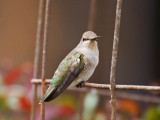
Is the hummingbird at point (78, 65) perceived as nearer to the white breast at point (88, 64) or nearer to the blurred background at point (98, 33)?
the white breast at point (88, 64)

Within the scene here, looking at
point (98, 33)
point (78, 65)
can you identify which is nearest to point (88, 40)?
point (78, 65)

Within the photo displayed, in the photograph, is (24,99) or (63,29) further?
(63,29)

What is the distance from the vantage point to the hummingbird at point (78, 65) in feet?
7.60

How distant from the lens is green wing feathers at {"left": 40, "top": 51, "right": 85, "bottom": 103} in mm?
2203

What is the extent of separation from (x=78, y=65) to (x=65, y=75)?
124 mm

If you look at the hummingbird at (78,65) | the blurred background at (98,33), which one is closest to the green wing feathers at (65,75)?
the hummingbird at (78,65)

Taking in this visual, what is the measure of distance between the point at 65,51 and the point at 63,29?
24 centimetres

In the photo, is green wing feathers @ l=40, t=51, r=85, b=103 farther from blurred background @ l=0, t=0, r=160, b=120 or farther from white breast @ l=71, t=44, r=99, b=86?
blurred background @ l=0, t=0, r=160, b=120

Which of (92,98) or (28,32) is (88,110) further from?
(28,32)

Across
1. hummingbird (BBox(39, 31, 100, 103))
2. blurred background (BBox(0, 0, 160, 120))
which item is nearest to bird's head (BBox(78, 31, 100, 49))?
hummingbird (BBox(39, 31, 100, 103))

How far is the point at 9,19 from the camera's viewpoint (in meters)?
5.19

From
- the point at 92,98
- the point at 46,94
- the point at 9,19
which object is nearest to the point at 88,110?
the point at 92,98

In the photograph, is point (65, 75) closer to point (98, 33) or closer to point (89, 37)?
point (89, 37)

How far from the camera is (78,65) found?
8.07 feet
